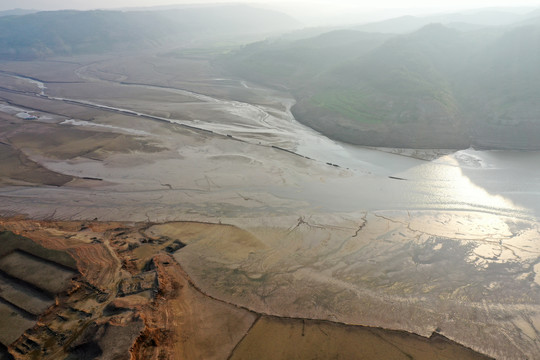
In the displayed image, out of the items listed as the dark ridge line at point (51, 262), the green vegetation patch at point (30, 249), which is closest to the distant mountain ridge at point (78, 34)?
the green vegetation patch at point (30, 249)

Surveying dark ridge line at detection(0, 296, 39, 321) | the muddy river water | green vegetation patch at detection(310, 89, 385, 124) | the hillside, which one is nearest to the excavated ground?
dark ridge line at detection(0, 296, 39, 321)

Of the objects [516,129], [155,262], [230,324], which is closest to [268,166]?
[155,262]

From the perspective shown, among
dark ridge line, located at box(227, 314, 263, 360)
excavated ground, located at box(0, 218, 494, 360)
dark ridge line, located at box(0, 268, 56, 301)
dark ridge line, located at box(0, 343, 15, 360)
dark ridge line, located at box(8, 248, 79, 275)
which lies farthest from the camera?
dark ridge line, located at box(8, 248, 79, 275)

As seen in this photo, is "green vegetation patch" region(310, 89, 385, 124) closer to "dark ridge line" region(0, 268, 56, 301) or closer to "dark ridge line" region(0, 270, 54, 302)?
"dark ridge line" region(0, 268, 56, 301)

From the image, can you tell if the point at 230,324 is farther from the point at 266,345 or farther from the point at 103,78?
the point at 103,78

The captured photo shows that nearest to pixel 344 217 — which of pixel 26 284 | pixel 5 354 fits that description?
pixel 26 284

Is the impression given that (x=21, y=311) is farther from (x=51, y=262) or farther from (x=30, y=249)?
(x=30, y=249)

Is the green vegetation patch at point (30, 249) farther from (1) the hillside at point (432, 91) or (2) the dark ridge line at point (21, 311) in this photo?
(1) the hillside at point (432, 91)

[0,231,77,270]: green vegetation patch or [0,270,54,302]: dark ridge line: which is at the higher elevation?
[0,231,77,270]: green vegetation patch

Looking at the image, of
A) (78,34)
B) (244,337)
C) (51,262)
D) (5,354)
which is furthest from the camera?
(78,34)
